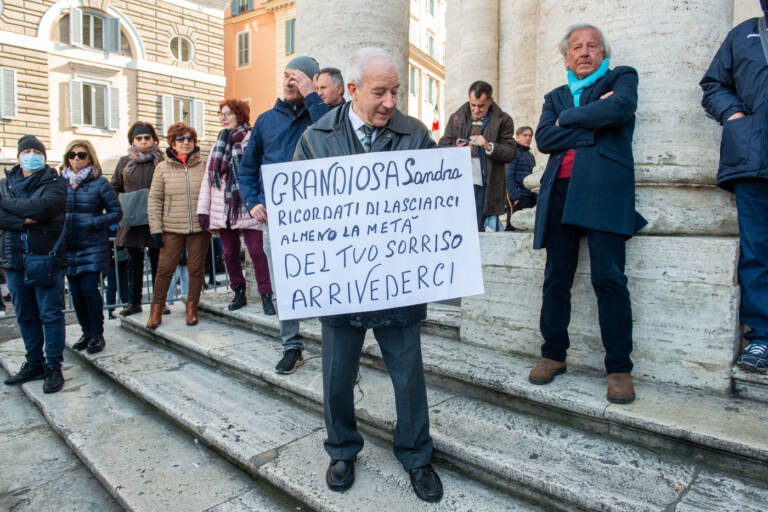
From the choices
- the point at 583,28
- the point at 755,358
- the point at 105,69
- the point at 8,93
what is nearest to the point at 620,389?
the point at 755,358

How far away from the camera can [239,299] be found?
16.5 ft

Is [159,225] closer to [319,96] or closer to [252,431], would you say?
[319,96]

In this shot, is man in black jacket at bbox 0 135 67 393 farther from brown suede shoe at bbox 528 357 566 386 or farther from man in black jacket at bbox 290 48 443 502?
brown suede shoe at bbox 528 357 566 386

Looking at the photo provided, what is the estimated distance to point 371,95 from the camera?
2164 mm

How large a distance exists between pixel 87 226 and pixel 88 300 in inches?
25.4

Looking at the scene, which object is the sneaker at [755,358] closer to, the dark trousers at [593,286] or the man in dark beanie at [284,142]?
the dark trousers at [593,286]

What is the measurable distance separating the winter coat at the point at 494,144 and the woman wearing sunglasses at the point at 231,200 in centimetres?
184

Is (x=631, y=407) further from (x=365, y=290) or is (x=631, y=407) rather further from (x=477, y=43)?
(x=477, y=43)

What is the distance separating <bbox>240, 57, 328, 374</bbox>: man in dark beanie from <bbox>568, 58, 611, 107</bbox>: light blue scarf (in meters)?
1.63

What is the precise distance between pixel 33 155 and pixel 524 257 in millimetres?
3665

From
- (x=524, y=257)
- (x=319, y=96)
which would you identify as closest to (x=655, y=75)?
(x=524, y=257)

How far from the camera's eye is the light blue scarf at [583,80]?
2740 millimetres

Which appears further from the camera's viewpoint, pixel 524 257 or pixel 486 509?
pixel 524 257

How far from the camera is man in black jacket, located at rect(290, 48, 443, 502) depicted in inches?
87.5
